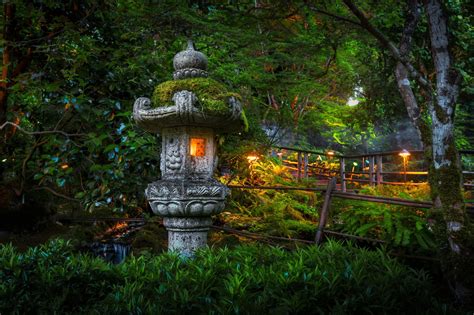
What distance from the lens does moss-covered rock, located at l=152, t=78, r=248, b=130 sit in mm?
4211

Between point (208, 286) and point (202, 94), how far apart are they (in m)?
2.46

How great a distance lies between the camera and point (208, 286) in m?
2.59

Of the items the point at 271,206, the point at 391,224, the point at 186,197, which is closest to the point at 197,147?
the point at 186,197

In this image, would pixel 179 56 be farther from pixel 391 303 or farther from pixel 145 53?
pixel 391 303

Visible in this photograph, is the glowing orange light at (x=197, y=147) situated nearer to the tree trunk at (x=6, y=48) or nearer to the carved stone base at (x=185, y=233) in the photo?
the carved stone base at (x=185, y=233)

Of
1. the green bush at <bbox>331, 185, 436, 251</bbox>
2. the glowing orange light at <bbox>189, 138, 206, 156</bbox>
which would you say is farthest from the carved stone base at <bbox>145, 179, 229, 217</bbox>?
the green bush at <bbox>331, 185, 436, 251</bbox>

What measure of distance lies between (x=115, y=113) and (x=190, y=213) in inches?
79.8

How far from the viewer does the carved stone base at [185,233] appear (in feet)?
14.6

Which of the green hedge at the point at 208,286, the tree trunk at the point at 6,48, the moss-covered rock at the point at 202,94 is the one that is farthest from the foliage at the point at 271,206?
the tree trunk at the point at 6,48

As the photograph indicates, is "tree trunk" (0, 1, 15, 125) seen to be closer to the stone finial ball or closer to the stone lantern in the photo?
the stone lantern

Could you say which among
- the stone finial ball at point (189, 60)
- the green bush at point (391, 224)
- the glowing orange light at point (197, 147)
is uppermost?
the stone finial ball at point (189, 60)

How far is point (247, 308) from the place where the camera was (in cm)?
209

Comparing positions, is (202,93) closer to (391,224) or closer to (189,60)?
(189,60)

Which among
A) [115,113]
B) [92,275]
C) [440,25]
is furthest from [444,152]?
[115,113]
